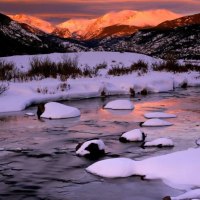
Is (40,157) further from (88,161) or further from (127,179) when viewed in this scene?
(127,179)

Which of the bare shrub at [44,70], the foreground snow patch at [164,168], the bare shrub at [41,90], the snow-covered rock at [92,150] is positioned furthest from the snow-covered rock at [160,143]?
the bare shrub at [44,70]

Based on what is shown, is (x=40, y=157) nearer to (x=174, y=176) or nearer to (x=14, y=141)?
(x=14, y=141)

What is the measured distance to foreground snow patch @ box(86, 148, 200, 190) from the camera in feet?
26.7

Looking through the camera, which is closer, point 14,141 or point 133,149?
point 133,149

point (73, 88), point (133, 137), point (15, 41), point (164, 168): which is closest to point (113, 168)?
point (164, 168)

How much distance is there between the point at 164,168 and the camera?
8523 mm

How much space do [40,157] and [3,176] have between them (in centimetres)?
Answer: 146

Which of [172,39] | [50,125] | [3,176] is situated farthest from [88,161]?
[172,39]

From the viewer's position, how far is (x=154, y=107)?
59.2ft

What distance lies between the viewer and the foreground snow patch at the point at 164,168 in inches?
320

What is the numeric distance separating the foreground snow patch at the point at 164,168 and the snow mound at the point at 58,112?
254 inches

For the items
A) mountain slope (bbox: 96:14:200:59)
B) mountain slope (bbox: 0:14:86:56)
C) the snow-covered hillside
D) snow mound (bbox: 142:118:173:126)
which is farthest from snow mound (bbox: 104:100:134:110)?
mountain slope (bbox: 96:14:200:59)

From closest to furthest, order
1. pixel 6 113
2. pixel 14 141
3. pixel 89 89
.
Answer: pixel 14 141 < pixel 6 113 < pixel 89 89

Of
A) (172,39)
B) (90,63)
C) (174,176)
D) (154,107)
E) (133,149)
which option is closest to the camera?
(174,176)
